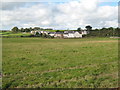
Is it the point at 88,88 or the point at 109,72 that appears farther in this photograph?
the point at 109,72

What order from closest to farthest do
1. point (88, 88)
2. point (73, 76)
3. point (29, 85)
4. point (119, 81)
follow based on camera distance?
1. point (88, 88)
2. point (29, 85)
3. point (119, 81)
4. point (73, 76)

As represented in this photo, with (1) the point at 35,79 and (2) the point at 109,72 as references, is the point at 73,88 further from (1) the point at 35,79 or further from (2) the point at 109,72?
(2) the point at 109,72

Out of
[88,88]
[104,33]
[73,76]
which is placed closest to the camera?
[88,88]

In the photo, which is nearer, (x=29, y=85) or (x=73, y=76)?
(x=29, y=85)

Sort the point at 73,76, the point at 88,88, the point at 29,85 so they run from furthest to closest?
the point at 73,76 → the point at 29,85 → the point at 88,88

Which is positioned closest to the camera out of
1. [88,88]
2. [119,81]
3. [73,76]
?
[88,88]

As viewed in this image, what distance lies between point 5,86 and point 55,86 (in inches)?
89.2

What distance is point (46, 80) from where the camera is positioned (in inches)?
308

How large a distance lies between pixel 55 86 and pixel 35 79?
1.52 m

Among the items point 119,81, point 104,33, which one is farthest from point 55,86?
point 104,33

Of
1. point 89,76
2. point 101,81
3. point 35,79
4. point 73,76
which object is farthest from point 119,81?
point 35,79

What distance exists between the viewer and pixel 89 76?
8.59 meters

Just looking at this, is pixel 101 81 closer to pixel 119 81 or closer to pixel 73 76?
pixel 119 81

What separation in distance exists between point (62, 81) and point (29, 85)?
161 centimetres
